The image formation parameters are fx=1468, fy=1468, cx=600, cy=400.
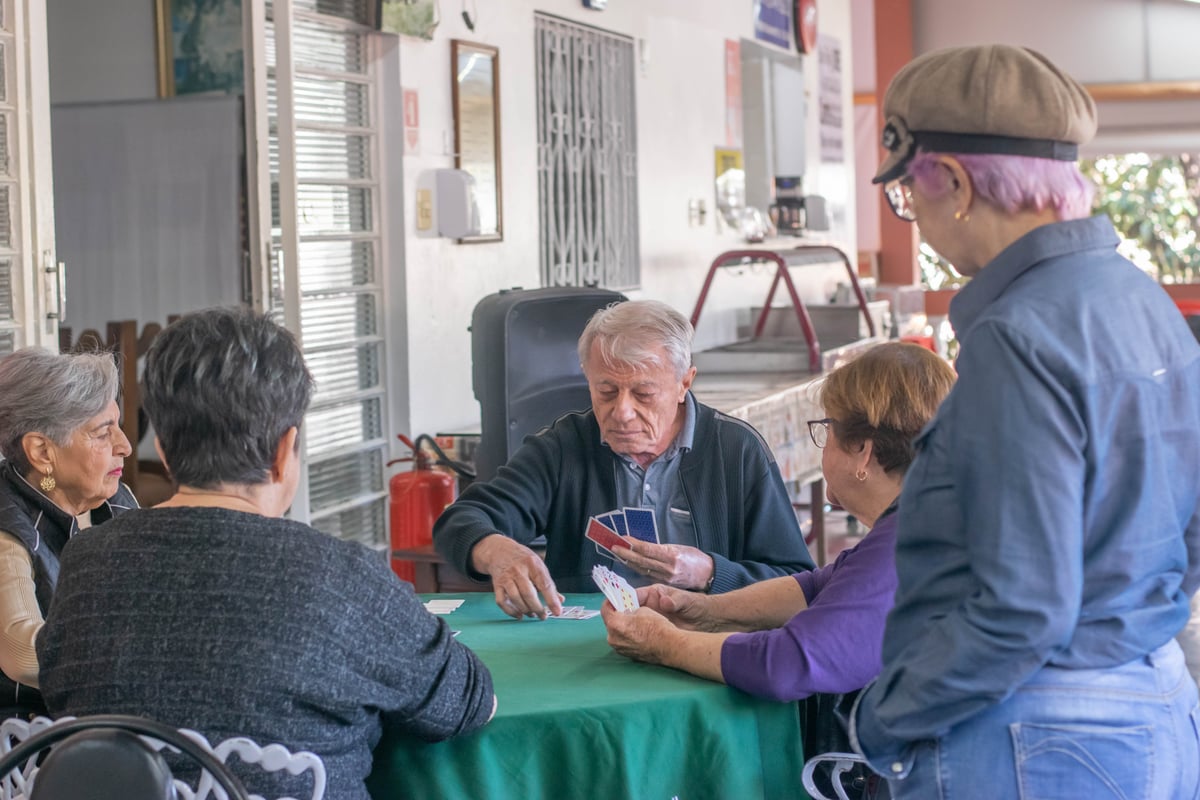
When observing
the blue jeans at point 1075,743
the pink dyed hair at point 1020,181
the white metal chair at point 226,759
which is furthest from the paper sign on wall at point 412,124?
the blue jeans at point 1075,743

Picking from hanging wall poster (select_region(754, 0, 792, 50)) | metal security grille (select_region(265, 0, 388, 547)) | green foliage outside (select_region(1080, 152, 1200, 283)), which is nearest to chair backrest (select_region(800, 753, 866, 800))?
metal security grille (select_region(265, 0, 388, 547))

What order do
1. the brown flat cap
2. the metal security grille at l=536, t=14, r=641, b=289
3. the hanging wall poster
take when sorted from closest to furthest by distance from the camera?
the brown flat cap, the metal security grille at l=536, t=14, r=641, b=289, the hanging wall poster

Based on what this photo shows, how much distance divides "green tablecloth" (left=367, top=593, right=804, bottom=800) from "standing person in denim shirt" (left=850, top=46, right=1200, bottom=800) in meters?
0.48

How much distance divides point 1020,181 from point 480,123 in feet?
13.6

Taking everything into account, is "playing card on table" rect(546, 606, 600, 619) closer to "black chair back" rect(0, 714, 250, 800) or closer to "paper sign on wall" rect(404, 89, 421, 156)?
"black chair back" rect(0, 714, 250, 800)

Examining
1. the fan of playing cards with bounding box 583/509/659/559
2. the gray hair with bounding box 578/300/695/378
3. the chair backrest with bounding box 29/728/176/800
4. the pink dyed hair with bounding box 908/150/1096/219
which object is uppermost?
the pink dyed hair with bounding box 908/150/1096/219

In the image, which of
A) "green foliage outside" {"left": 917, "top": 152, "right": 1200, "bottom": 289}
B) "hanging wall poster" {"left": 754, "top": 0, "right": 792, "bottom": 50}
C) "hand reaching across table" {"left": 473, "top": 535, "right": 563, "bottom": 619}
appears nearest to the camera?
"hand reaching across table" {"left": 473, "top": 535, "right": 563, "bottom": 619}

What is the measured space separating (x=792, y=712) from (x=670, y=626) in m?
0.23

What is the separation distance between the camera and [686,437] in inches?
116

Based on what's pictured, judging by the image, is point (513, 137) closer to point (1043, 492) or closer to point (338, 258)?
point (338, 258)

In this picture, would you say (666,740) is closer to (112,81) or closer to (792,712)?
(792,712)

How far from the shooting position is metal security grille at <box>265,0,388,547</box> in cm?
487

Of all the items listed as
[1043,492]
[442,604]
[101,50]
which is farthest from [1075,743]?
[101,50]

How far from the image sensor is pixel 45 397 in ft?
8.50
